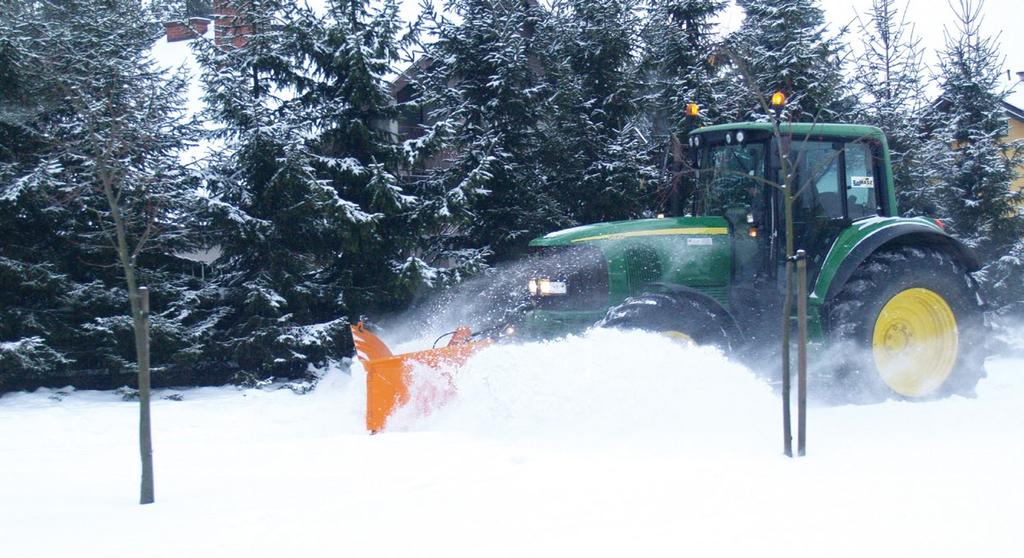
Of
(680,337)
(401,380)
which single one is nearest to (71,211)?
(401,380)

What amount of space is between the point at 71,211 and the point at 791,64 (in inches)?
466

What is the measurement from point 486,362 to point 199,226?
6298 millimetres

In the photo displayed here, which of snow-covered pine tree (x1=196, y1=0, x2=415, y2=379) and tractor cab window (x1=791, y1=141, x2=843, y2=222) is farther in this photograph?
snow-covered pine tree (x1=196, y1=0, x2=415, y2=379)

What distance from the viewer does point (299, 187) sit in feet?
36.0

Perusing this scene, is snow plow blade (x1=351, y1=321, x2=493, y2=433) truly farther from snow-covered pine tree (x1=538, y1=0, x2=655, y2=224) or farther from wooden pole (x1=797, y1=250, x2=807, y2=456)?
snow-covered pine tree (x1=538, y1=0, x2=655, y2=224)

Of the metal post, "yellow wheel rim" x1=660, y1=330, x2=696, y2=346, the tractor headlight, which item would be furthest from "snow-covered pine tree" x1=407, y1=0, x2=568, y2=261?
the metal post

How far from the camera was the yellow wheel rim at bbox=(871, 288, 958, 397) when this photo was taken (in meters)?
7.96

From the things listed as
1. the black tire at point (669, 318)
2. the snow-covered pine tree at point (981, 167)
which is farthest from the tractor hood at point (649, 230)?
the snow-covered pine tree at point (981, 167)

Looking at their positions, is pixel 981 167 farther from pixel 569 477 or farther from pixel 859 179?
pixel 569 477

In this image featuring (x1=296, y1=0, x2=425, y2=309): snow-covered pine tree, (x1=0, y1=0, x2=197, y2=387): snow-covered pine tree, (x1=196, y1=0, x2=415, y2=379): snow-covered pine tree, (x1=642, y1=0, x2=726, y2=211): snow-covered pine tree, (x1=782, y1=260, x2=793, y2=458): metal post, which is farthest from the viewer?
(x1=642, y1=0, x2=726, y2=211): snow-covered pine tree

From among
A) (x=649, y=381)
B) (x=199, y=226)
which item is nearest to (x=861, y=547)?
(x=649, y=381)

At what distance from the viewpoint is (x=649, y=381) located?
21.3 ft

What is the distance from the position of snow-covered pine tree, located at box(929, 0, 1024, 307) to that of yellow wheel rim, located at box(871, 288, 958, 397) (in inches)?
340

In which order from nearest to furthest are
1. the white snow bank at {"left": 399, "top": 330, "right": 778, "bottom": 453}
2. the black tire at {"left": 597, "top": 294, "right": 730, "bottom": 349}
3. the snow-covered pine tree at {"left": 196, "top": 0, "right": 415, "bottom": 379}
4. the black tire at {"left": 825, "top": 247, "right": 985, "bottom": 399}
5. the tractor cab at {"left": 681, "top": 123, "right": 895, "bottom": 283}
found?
1. the white snow bank at {"left": 399, "top": 330, "right": 778, "bottom": 453}
2. the black tire at {"left": 597, "top": 294, "right": 730, "bottom": 349}
3. the black tire at {"left": 825, "top": 247, "right": 985, "bottom": 399}
4. the tractor cab at {"left": 681, "top": 123, "right": 895, "bottom": 283}
5. the snow-covered pine tree at {"left": 196, "top": 0, "right": 415, "bottom": 379}
